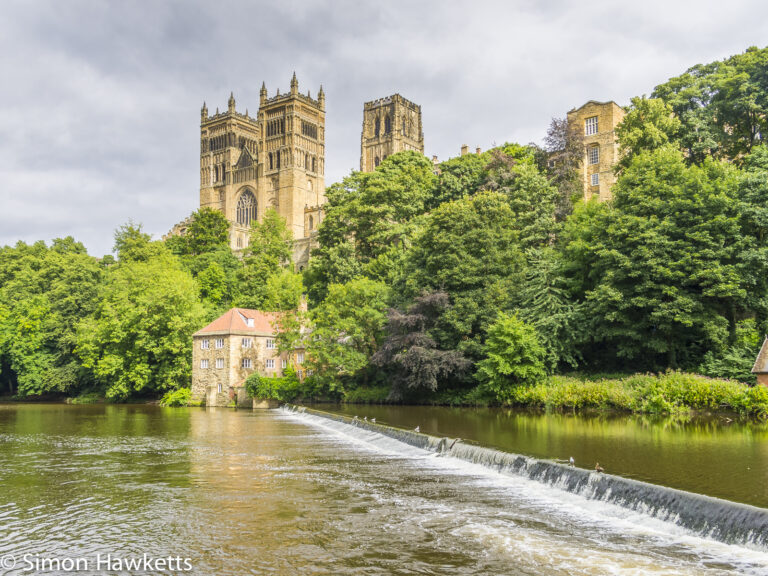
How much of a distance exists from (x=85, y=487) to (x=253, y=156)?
401ft

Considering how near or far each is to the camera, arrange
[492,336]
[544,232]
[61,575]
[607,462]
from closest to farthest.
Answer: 1. [61,575]
2. [607,462]
3. [492,336]
4. [544,232]

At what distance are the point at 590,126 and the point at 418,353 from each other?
25.8 m

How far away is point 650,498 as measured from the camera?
12.0 metres

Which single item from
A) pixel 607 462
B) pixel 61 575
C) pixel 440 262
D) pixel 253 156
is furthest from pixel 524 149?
pixel 253 156

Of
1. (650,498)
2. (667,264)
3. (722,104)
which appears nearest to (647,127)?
(722,104)

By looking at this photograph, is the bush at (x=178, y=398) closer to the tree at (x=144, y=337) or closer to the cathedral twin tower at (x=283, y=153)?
the tree at (x=144, y=337)

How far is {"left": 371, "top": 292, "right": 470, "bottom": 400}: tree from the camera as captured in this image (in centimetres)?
3675

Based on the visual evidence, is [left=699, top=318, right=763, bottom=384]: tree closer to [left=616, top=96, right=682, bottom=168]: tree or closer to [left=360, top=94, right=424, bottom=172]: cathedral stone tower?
[left=616, top=96, right=682, bottom=168]: tree

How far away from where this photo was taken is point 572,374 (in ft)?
116

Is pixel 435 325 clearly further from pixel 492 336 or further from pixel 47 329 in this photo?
pixel 47 329

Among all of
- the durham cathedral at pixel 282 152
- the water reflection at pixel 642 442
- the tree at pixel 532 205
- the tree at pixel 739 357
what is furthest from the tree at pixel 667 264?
the durham cathedral at pixel 282 152

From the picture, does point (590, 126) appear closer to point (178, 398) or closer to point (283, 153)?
point (178, 398)

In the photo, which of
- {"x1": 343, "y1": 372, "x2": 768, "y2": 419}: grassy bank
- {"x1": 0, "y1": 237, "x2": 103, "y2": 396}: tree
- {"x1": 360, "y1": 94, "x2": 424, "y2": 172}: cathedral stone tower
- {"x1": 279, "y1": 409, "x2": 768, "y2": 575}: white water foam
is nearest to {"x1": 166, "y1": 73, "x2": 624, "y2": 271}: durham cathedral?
{"x1": 360, "y1": 94, "x2": 424, "y2": 172}: cathedral stone tower

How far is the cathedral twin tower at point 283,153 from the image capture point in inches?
4823
